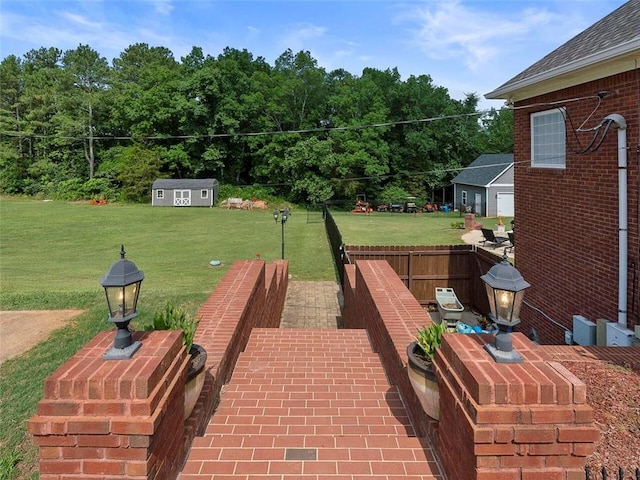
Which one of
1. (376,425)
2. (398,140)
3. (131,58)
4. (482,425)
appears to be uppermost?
(131,58)

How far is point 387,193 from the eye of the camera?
41.9 meters

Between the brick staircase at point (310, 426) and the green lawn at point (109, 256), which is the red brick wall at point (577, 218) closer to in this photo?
the brick staircase at point (310, 426)

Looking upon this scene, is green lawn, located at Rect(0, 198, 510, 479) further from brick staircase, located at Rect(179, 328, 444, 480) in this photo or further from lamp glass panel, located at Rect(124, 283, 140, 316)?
lamp glass panel, located at Rect(124, 283, 140, 316)

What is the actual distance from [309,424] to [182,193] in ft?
128

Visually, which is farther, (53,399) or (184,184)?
(184,184)

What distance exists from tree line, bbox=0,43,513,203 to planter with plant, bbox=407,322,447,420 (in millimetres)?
37200

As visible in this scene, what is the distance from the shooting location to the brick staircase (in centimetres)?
289

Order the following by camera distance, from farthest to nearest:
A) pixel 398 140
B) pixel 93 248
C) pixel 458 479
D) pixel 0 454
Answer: pixel 398 140 → pixel 93 248 → pixel 0 454 → pixel 458 479

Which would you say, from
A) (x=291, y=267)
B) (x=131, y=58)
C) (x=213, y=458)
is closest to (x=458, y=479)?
(x=213, y=458)

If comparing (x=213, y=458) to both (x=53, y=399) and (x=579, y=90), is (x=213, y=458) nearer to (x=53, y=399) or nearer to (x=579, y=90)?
(x=53, y=399)

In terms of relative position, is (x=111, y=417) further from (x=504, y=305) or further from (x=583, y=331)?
(x=583, y=331)

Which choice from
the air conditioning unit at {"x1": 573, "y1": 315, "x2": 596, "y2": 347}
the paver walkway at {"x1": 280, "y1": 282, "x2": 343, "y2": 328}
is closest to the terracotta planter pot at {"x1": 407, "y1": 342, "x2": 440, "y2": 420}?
the air conditioning unit at {"x1": 573, "y1": 315, "x2": 596, "y2": 347}

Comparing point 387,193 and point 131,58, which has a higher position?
point 131,58

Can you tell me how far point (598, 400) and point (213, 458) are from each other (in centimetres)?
308
